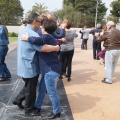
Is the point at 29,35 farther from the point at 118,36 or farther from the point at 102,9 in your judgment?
the point at 102,9

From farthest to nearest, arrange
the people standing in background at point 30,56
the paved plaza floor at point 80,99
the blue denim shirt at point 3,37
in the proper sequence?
the blue denim shirt at point 3,37, the paved plaza floor at point 80,99, the people standing in background at point 30,56

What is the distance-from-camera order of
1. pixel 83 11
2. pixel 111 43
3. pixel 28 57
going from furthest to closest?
pixel 83 11 → pixel 111 43 → pixel 28 57

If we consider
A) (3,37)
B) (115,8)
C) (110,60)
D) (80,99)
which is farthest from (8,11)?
(80,99)

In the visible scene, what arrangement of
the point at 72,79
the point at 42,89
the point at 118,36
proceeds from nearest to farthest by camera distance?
the point at 42,89
the point at 118,36
the point at 72,79

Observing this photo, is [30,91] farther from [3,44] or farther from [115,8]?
[115,8]

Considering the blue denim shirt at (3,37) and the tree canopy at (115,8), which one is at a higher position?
the tree canopy at (115,8)

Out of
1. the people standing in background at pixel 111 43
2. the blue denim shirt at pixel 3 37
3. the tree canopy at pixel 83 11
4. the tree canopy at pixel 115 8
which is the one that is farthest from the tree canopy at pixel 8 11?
the people standing in background at pixel 111 43

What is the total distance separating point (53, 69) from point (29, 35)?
643 mm

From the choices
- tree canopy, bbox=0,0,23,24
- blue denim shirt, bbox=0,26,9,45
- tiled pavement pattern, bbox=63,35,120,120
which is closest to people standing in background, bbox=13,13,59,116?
tiled pavement pattern, bbox=63,35,120,120

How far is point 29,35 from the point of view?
3975mm

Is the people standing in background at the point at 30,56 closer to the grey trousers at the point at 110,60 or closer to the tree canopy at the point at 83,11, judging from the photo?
the grey trousers at the point at 110,60

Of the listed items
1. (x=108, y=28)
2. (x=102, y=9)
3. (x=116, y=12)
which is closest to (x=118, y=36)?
(x=108, y=28)

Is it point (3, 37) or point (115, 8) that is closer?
point (3, 37)

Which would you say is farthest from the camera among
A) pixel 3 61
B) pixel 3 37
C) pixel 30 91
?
pixel 3 61
